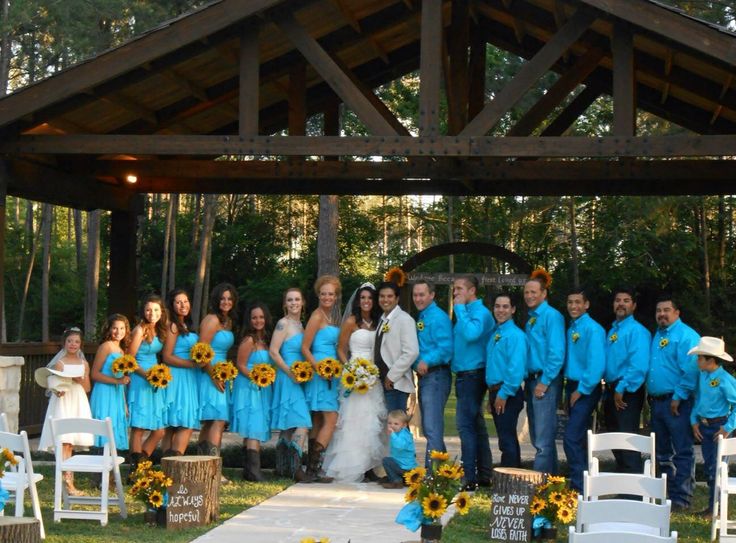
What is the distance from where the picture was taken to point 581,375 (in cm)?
1000

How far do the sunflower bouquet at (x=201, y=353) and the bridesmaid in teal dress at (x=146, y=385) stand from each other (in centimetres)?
33

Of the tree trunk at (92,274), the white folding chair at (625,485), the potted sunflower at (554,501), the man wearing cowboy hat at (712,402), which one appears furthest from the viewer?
the tree trunk at (92,274)

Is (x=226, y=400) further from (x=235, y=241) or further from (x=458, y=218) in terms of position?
(x=235, y=241)

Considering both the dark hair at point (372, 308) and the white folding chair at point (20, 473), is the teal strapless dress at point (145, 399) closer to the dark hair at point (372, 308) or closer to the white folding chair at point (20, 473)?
the dark hair at point (372, 308)

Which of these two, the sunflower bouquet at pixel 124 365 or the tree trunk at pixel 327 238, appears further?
the tree trunk at pixel 327 238

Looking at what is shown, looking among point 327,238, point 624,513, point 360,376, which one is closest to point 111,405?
point 360,376

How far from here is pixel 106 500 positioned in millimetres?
8578

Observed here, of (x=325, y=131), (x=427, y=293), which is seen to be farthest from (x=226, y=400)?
(x=325, y=131)

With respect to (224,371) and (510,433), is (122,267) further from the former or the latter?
(510,433)

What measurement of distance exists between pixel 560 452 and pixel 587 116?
19367mm

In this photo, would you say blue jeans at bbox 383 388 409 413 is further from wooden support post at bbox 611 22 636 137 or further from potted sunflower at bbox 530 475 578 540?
wooden support post at bbox 611 22 636 137

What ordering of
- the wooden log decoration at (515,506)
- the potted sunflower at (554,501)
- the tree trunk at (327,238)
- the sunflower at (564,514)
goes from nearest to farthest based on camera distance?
1. the sunflower at (564,514)
2. the potted sunflower at (554,501)
3. the wooden log decoration at (515,506)
4. the tree trunk at (327,238)

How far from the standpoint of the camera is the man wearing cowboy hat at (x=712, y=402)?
356 inches

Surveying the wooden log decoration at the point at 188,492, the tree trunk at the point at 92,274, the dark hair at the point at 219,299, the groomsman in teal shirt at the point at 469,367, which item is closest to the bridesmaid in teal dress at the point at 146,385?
the dark hair at the point at 219,299
